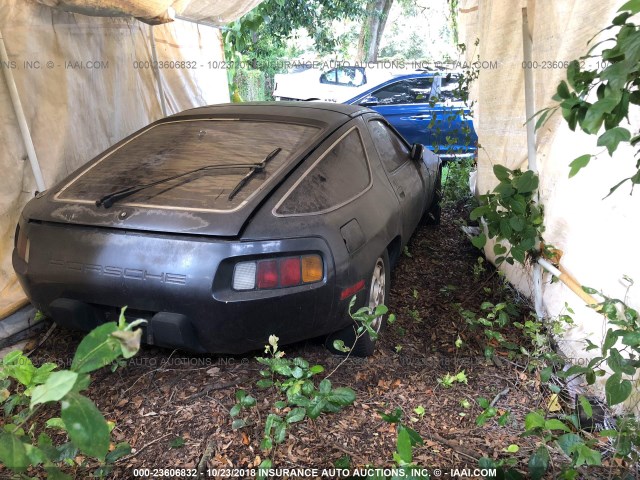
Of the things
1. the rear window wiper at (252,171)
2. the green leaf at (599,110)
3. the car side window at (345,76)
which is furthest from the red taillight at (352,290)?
the car side window at (345,76)

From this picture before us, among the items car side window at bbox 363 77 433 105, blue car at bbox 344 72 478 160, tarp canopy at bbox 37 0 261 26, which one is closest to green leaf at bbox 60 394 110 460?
tarp canopy at bbox 37 0 261 26

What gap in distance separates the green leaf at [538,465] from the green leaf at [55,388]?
69.5 inches

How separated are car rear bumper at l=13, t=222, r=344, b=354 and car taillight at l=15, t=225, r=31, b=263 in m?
0.11

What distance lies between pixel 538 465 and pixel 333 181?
5.62 feet

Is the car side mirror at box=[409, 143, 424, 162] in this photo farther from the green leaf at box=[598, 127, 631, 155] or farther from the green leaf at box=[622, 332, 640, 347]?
the green leaf at box=[598, 127, 631, 155]

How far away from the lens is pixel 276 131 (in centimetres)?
307

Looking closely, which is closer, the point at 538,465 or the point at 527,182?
the point at 538,465

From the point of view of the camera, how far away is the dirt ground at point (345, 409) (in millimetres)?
2145

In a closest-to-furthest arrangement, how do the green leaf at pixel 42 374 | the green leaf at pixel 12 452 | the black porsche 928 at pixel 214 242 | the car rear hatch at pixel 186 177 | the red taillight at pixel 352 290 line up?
the green leaf at pixel 12 452 → the green leaf at pixel 42 374 → the black porsche 928 at pixel 214 242 → the car rear hatch at pixel 186 177 → the red taillight at pixel 352 290

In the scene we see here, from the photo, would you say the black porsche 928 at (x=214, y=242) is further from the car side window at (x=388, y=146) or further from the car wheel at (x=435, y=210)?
the car wheel at (x=435, y=210)

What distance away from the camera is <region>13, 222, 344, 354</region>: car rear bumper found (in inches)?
84.7

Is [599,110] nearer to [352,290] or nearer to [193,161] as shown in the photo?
[352,290]

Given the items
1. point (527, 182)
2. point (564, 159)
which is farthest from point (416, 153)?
point (564, 159)

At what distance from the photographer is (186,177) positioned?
2.62 m
